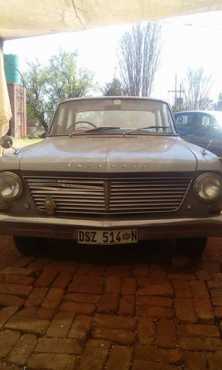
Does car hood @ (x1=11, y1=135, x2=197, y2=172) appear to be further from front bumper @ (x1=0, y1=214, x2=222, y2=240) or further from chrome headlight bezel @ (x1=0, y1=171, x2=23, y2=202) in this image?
front bumper @ (x1=0, y1=214, x2=222, y2=240)

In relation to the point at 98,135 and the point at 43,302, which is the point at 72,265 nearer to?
the point at 43,302

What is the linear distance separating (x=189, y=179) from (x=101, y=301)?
1140 millimetres

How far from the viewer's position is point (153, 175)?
3303 millimetres

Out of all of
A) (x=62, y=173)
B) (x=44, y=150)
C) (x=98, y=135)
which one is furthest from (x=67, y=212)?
(x=98, y=135)

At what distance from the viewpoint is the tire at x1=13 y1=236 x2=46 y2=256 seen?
3.95 m

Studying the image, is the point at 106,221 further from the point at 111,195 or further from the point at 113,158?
the point at 113,158

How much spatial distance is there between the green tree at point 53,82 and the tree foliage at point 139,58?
12400 millimetres

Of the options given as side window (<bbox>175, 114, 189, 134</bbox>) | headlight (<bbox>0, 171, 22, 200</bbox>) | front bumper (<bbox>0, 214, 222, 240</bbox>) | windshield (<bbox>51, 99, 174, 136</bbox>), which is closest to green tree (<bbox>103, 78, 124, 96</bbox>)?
side window (<bbox>175, 114, 189, 134</bbox>)

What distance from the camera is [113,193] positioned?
3314 mm

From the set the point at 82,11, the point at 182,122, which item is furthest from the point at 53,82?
the point at 82,11

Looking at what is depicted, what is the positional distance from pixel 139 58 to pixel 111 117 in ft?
70.1

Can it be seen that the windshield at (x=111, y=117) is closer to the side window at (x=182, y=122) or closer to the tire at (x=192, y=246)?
the tire at (x=192, y=246)

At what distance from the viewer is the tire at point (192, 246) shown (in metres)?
3.83

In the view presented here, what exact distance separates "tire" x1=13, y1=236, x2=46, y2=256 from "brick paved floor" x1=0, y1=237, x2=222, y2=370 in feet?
0.26
